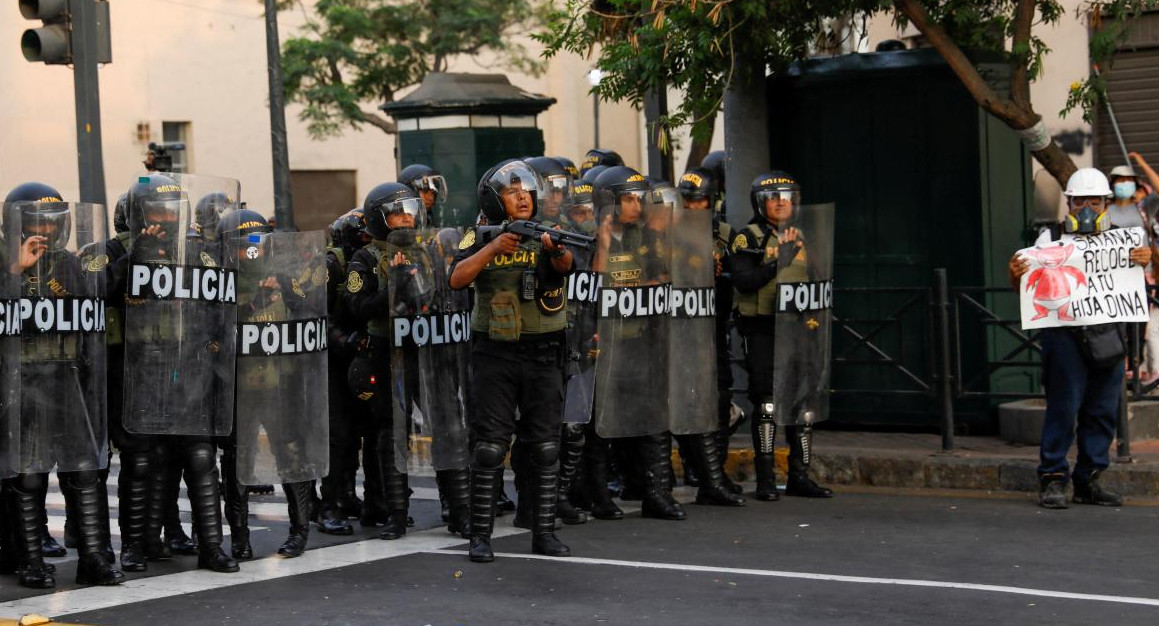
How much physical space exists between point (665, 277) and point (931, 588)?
281cm

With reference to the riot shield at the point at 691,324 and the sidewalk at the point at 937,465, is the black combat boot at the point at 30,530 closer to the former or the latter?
the riot shield at the point at 691,324

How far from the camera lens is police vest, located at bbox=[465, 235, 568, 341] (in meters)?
7.86

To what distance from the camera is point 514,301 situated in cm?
788

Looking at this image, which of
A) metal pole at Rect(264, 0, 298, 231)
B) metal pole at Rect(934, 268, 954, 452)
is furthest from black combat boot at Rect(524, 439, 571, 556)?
metal pole at Rect(264, 0, 298, 231)

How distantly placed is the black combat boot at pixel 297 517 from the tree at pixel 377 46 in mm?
19730

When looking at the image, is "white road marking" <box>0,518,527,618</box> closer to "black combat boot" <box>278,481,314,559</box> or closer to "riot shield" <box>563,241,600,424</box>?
"black combat boot" <box>278,481,314,559</box>

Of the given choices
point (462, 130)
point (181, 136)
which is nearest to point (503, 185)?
point (462, 130)

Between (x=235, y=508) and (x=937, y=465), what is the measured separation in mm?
4262

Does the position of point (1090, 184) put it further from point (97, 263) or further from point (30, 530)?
point (30, 530)

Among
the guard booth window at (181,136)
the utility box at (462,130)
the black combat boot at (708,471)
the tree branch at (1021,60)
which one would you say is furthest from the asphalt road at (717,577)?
the guard booth window at (181,136)

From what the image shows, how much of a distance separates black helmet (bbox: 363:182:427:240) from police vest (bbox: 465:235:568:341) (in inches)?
30.6

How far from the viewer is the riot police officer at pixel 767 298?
966 centimetres

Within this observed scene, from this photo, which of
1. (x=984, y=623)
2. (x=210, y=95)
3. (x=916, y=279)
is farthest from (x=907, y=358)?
(x=210, y=95)

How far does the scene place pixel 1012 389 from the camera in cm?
1129
